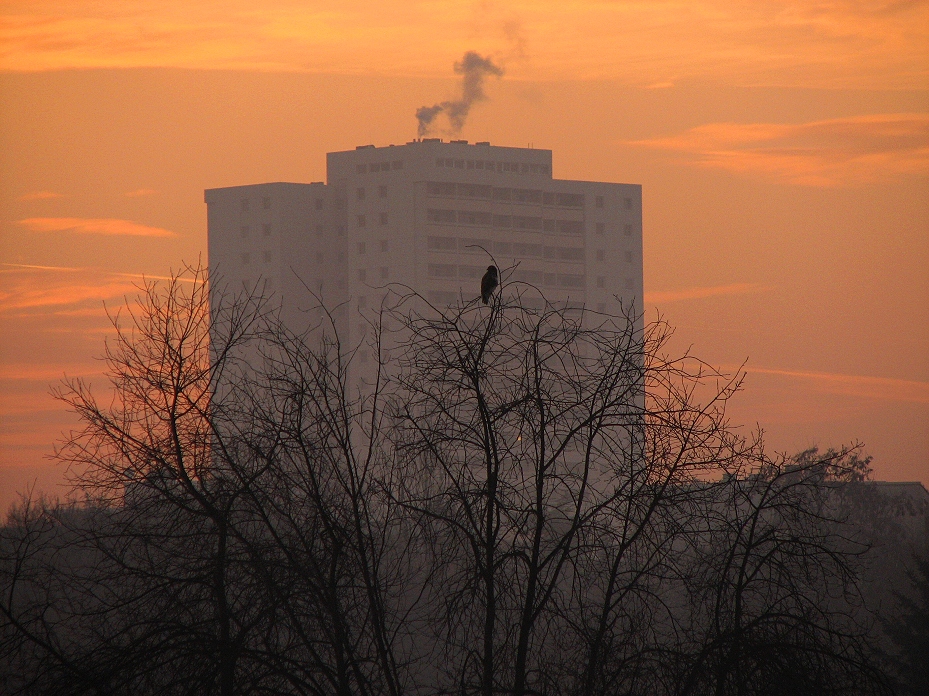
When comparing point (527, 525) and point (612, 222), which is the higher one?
point (612, 222)

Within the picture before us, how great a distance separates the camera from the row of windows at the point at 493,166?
153 metres

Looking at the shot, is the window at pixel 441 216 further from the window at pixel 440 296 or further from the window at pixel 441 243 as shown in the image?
the window at pixel 440 296

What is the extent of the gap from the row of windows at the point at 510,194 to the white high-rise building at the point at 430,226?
12 cm

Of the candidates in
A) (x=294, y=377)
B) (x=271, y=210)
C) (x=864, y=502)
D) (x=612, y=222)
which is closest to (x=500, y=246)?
(x=612, y=222)

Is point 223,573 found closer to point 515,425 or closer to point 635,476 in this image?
point 515,425

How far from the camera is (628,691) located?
9.43 m

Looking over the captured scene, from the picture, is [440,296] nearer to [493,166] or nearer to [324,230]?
[324,230]

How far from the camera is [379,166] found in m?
151

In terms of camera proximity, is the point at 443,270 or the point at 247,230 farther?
the point at 247,230

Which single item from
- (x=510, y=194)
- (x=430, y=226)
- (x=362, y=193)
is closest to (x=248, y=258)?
(x=362, y=193)

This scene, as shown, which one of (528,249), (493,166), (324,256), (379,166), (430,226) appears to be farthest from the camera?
(528,249)

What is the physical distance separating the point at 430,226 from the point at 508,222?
1070 cm

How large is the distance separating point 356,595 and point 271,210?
14736 cm

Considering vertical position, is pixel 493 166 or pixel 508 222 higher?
pixel 493 166
